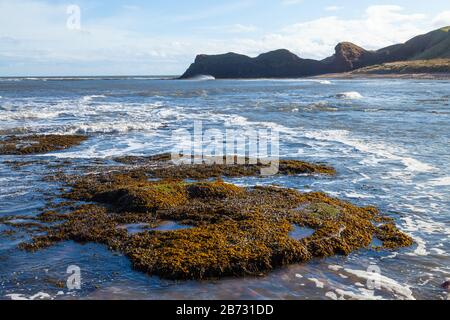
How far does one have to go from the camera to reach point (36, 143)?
79.0ft

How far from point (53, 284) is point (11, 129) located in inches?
958

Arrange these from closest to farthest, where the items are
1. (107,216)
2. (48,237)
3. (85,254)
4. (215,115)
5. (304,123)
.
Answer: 1. (85,254)
2. (48,237)
3. (107,216)
4. (304,123)
5. (215,115)

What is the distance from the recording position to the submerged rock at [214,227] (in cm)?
927

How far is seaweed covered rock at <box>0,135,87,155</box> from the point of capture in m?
22.3

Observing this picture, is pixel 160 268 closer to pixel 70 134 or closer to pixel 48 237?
pixel 48 237

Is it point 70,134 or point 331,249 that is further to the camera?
point 70,134

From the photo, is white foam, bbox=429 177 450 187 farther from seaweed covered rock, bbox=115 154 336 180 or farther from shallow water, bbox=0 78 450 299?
seaweed covered rock, bbox=115 154 336 180

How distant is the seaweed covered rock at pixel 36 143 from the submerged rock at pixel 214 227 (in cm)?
865

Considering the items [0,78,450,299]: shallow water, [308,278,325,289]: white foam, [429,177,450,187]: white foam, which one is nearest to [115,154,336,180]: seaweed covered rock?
[0,78,450,299]: shallow water

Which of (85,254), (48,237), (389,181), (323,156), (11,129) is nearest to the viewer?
(85,254)

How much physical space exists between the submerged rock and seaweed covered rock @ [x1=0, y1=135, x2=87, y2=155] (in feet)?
28.4

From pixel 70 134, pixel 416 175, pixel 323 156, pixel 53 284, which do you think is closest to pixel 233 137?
pixel 323 156

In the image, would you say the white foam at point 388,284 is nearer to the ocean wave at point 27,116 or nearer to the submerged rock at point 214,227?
the submerged rock at point 214,227

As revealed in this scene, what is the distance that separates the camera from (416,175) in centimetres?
1691
